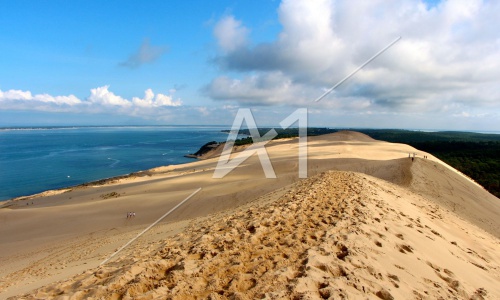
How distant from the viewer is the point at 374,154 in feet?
114

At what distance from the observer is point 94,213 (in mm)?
17453

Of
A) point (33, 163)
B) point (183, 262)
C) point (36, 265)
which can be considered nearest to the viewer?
point (183, 262)

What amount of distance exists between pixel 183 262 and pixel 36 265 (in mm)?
6669

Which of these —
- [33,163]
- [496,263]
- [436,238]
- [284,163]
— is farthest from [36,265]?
[33,163]

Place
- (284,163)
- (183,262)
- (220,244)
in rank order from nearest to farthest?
1. (183,262)
2. (220,244)
3. (284,163)

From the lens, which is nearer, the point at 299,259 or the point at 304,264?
the point at 304,264

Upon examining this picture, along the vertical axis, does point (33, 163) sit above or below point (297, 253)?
below

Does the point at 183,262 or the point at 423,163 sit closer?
the point at 183,262

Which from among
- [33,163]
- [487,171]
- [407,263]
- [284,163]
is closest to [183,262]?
[407,263]

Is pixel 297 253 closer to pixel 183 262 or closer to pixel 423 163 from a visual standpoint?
pixel 183 262

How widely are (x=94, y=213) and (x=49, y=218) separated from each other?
7.87ft

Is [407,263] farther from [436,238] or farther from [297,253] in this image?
[436,238]

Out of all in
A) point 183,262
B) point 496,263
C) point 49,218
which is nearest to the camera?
point 183,262

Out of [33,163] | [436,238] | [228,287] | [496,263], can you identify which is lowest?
[33,163]
